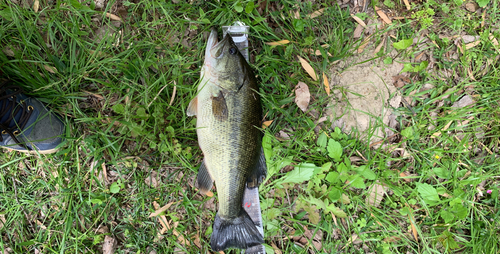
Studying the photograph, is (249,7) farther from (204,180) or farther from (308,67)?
(204,180)

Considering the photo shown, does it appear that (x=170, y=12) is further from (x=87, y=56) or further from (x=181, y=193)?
(x=181, y=193)

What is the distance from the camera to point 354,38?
291 centimetres

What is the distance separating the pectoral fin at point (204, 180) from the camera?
2576mm

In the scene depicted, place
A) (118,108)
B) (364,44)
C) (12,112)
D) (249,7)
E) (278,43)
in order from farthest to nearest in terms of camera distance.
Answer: (364,44) → (278,43) → (249,7) → (118,108) → (12,112)

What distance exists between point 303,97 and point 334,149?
2.28ft

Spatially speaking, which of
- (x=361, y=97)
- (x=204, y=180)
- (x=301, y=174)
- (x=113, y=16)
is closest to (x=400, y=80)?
(x=361, y=97)

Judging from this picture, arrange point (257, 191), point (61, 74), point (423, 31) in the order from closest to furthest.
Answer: point (61, 74)
point (257, 191)
point (423, 31)

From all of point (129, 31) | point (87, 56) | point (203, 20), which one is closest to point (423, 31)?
point (203, 20)

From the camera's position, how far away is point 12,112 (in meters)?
2.41

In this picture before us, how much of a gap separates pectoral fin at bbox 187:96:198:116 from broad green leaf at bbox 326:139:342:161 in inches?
61.0

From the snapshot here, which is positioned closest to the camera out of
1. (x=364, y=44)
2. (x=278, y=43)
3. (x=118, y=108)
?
(x=118, y=108)

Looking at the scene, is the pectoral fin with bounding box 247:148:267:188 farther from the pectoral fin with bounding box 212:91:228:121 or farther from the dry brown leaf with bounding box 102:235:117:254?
the dry brown leaf with bounding box 102:235:117:254

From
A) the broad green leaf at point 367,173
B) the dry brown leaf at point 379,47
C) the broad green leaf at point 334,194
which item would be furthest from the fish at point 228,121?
the dry brown leaf at point 379,47

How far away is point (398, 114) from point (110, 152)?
3.40 meters
